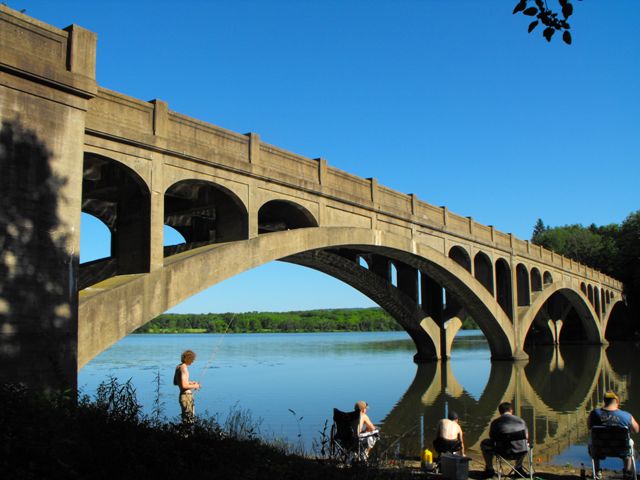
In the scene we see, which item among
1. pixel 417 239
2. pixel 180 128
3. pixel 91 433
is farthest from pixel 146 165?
pixel 417 239

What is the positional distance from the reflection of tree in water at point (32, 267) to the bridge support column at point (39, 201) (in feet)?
0.05

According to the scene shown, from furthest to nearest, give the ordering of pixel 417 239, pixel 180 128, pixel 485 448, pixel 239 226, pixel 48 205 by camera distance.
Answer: pixel 417 239, pixel 239 226, pixel 180 128, pixel 48 205, pixel 485 448

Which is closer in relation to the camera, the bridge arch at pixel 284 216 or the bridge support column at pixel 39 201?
the bridge support column at pixel 39 201

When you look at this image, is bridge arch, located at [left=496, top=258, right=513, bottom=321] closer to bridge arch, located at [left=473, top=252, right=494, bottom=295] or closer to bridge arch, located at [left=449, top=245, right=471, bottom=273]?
bridge arch, located at [left=473, top=252, right=494, bottom=295]

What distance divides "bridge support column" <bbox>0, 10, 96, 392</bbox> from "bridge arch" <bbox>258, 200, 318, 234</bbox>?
8039mm

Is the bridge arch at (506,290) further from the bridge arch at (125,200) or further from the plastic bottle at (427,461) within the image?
the plastic bottle at (427,461)

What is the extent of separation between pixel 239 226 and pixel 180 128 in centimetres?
277

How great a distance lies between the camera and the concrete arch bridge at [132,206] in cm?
963

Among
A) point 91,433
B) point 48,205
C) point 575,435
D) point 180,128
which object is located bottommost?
point 575,435

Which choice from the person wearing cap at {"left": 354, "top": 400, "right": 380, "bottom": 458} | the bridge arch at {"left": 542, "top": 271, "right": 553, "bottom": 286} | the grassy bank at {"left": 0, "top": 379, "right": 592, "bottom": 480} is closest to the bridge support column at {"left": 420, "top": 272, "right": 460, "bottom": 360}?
the bridge arch at {"left": 542, "top": 271, "right": 553, "bottom": 286}

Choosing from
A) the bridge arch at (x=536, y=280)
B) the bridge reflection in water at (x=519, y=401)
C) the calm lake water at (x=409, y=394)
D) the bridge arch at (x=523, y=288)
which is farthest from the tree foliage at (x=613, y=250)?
the bridge reflection in water at (x=519, y=401)

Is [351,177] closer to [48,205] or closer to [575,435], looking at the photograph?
[575,435]

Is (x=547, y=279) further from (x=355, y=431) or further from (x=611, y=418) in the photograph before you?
(x=355, y=431)

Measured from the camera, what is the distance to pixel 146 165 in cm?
1276
